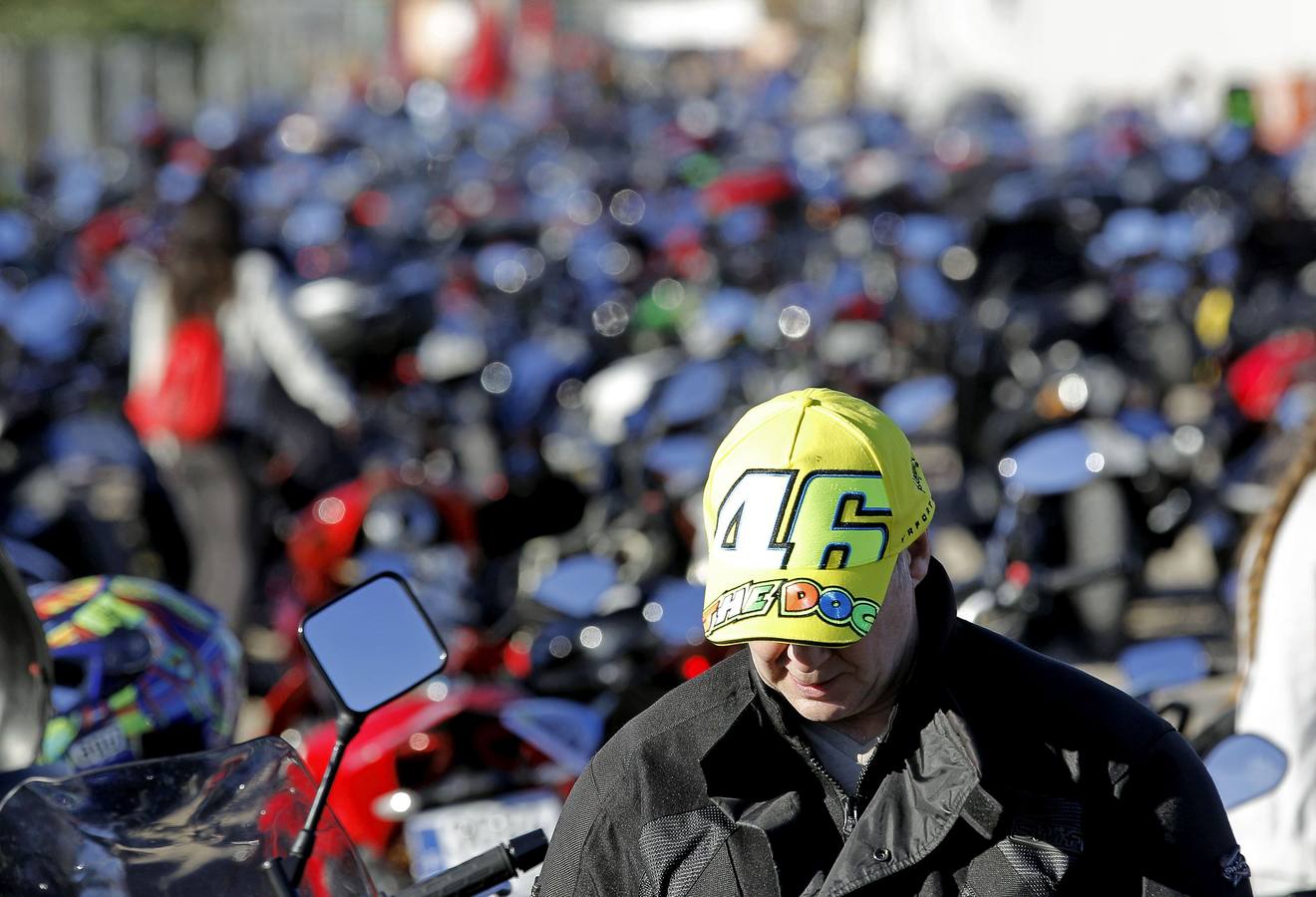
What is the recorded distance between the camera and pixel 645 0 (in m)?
38.0

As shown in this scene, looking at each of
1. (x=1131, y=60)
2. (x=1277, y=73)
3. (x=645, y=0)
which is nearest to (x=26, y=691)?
(x=1277, y=73)

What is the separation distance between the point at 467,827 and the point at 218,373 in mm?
3634

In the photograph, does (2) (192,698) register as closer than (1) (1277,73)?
Yes

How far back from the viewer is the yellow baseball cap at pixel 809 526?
80.7 inches

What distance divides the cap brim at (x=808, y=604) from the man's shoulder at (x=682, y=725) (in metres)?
0.17

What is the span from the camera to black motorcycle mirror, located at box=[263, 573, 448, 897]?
228 cm

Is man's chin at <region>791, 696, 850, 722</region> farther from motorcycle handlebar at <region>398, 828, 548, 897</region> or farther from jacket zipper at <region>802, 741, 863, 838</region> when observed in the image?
motorcycle handlebar at <region>398, 828, 548, 897</region>

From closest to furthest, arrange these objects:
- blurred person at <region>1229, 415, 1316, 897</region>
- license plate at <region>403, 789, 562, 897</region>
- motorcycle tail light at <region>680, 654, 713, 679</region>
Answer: blurred person at <region>1229, 415, 1316, 897</region>, license plate at <region>403, 789, 562, 897</region>, motorcycle tail light at <region>680, 654, 713, 679</region>

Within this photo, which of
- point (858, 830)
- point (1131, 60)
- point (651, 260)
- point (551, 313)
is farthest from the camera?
point (1131, 60)

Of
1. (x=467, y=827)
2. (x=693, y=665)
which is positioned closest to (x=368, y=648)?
(x=467, y=827)

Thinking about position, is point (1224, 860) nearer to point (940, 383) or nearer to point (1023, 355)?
point (940, 383)

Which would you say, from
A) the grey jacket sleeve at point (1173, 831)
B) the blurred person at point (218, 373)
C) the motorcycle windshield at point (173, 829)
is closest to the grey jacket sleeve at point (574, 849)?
the motorcycle windshield at point (173, 829)

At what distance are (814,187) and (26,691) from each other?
41.3 feet

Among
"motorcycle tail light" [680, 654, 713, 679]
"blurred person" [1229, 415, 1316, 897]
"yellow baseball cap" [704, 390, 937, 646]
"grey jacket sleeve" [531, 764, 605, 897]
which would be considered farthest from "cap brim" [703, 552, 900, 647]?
"motorcycle tail light" [680, 654, 713, 679]
